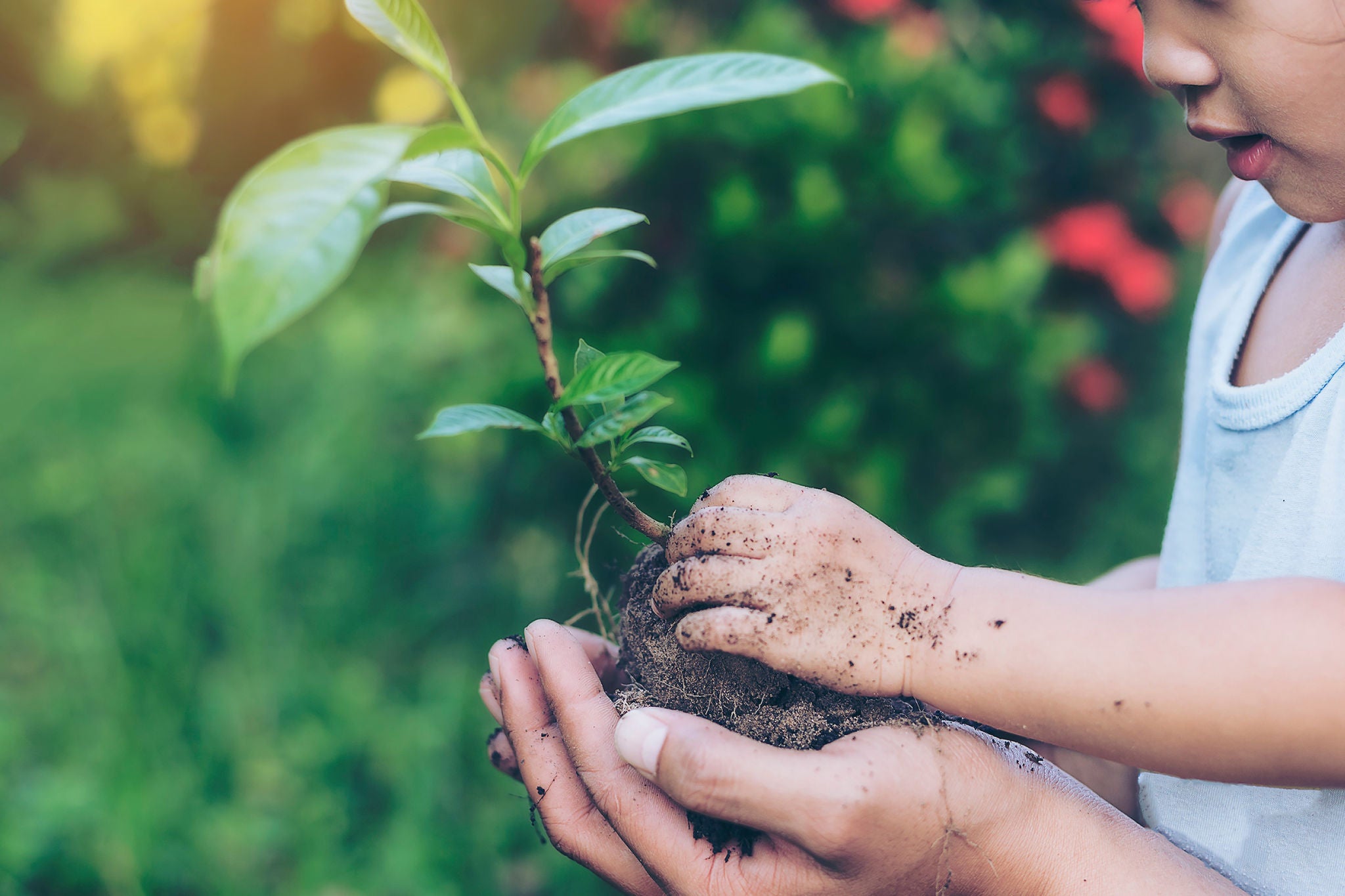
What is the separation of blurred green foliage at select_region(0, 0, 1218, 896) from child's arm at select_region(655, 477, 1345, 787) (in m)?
0.82

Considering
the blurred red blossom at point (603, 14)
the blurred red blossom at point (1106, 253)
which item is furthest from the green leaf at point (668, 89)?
the blurred red blossom at point (1106, 253)

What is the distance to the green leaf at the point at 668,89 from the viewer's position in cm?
75

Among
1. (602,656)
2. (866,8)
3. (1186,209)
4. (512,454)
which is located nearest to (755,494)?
(602,656)

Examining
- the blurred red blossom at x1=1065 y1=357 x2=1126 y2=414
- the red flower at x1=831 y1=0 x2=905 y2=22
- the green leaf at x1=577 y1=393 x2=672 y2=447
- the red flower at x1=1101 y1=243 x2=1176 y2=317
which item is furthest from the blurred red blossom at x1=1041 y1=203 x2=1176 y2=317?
the green leaf at x1=577 y1=393 x2=672 y2=447

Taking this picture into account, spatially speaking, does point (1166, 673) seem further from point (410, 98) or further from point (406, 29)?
point (410, 98)

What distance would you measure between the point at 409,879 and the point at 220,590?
2.52ft

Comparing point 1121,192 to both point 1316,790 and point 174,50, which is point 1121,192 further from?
point 174,50

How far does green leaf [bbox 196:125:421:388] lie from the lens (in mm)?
512

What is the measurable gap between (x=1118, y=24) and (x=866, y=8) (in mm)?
746

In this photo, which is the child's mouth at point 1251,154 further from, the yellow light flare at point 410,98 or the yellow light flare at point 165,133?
the yellow light flare at point 165,133

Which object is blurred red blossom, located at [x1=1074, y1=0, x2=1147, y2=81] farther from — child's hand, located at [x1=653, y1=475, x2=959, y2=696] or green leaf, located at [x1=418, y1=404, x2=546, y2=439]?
green leaf, located at [x1=418, y1=404, x2=546, y2=439]

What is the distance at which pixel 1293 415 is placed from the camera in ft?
3.39

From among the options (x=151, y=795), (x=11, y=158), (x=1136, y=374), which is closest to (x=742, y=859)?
(x=151, y=795)

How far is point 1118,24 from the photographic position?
213cm
